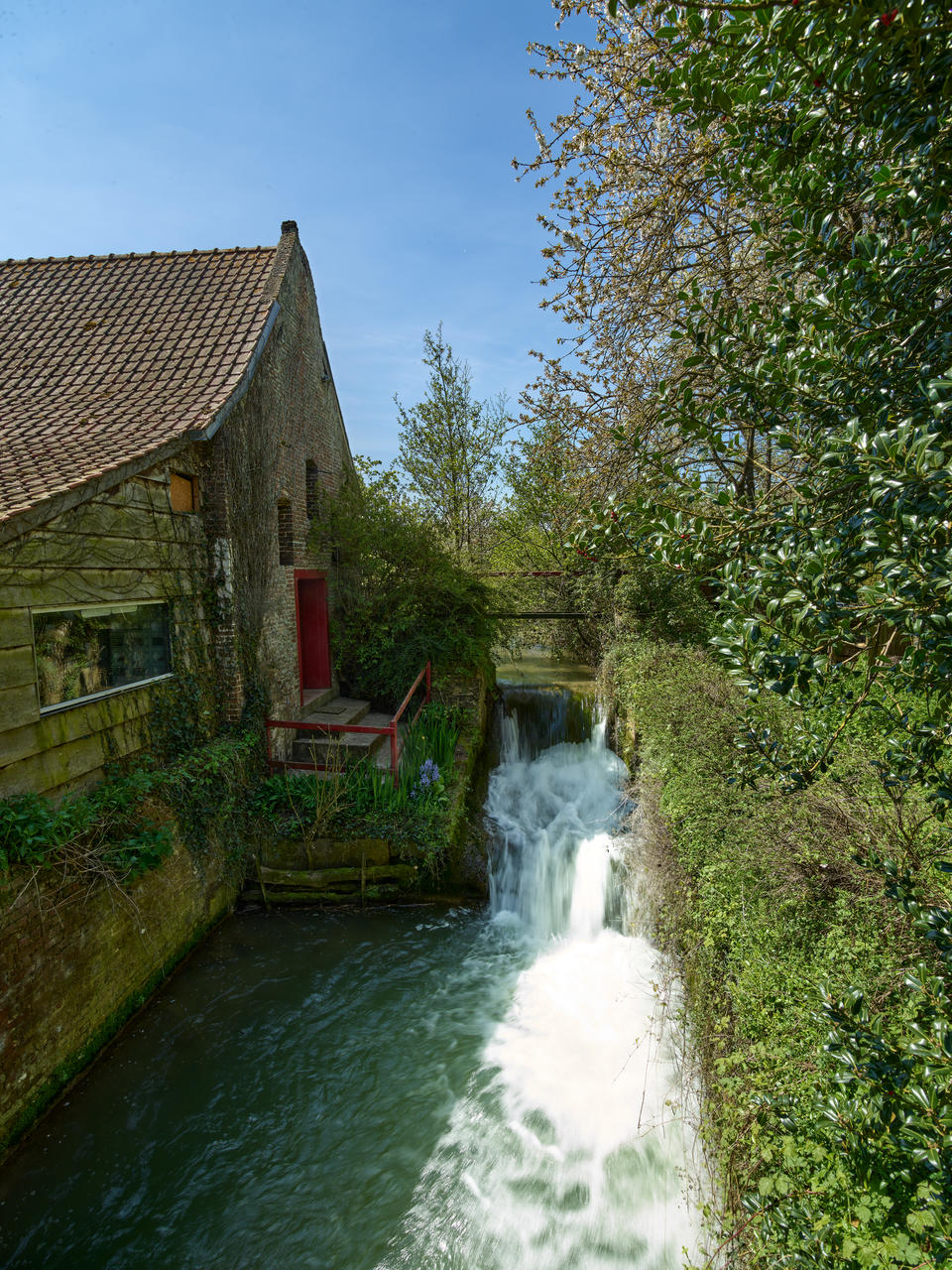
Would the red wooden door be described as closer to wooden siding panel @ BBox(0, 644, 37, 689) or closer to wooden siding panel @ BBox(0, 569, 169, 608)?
wooden siding panel @ BBox(0, 569, 169, 608)

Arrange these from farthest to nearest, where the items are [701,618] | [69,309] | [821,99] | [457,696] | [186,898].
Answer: [701,618] → [457,696] → [69,309] → [186,898] → [821,99]

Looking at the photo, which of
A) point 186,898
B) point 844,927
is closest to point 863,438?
point 844,927

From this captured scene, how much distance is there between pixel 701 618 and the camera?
13289mm

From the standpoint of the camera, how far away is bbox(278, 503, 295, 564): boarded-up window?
10.3m

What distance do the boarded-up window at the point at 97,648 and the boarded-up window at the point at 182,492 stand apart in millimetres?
1249

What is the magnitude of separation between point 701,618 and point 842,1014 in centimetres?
1159

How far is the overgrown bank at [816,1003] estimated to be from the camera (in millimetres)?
2242

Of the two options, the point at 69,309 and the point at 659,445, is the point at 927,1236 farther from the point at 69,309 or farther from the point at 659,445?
the point at 69,309

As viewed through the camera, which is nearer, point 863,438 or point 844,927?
point 863,438

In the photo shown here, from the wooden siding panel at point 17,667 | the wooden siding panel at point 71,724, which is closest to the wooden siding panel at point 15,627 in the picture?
the wooden siding panel at point 17,667

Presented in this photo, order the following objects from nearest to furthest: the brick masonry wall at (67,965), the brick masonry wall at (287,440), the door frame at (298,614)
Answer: the brick masonry wall at (67,965), the brick masonry wall at (287,440), the door frame at (298,614)

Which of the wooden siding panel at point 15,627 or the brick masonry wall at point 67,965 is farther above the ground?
the wooden siding panel at point 15,627

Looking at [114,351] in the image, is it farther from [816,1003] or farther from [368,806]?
[816,1003]

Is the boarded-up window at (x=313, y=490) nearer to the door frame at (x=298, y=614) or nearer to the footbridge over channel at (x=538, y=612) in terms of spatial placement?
the door frame at (x=298, y=614)
